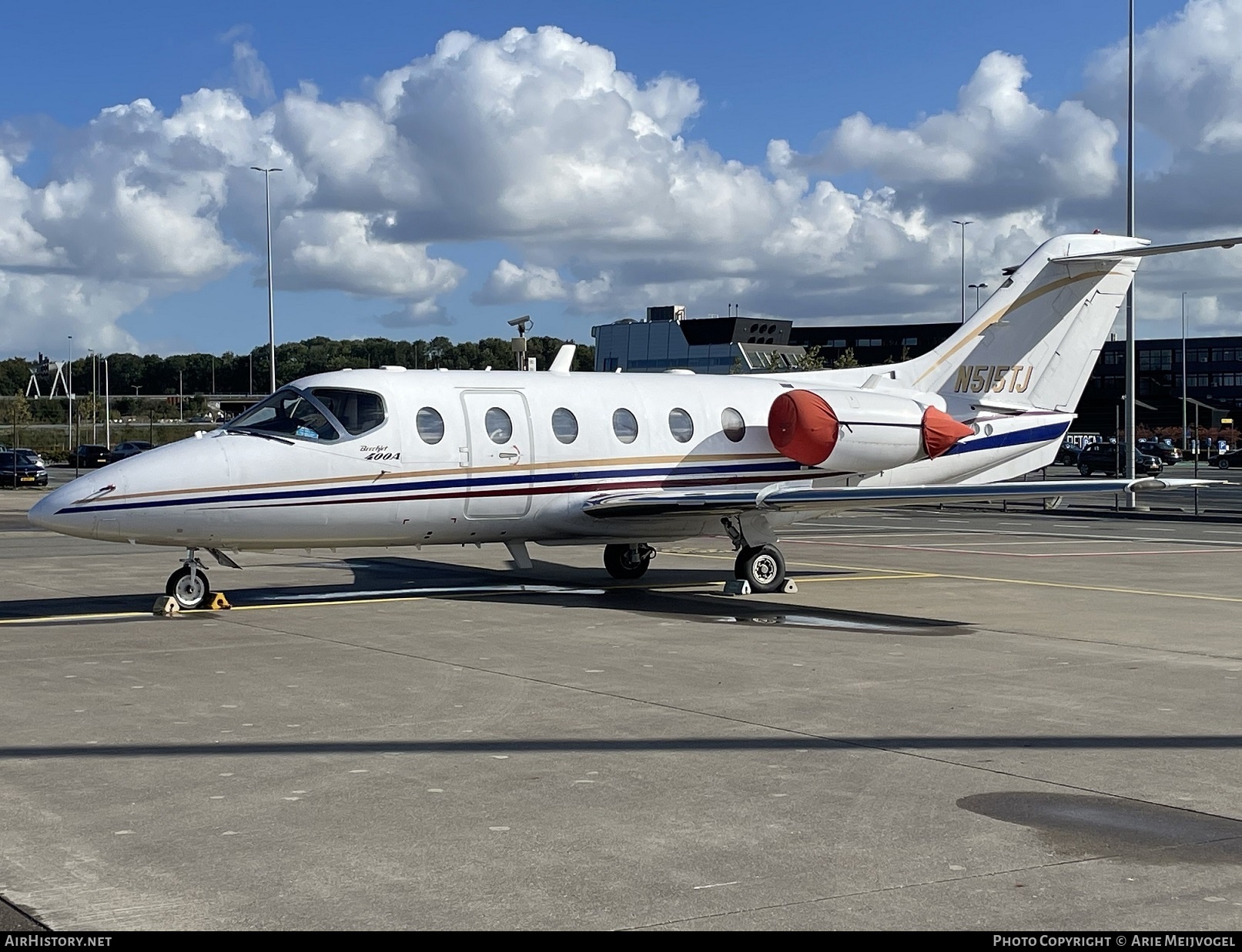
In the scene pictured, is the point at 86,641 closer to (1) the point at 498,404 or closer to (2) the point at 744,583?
(1) the point at 498,404

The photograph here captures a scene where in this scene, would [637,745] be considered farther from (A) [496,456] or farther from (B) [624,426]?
(B) [624,426]

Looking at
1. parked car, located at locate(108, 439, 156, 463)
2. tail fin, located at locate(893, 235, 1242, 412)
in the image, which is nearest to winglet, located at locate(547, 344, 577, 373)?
tail fin, located at locate(893, 235, 1242, 412)

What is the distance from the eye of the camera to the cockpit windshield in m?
16.3

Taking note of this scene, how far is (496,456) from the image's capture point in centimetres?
1744

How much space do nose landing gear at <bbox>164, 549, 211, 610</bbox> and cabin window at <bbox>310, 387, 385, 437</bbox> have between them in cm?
233

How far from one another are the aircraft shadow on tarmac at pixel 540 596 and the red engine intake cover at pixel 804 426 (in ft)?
7.28

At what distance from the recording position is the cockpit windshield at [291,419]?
16.3 meters

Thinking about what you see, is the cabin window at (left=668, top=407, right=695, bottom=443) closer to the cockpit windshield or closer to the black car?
the cockpit windshield

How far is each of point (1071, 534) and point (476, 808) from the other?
84.3 ft

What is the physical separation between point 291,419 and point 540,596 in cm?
404

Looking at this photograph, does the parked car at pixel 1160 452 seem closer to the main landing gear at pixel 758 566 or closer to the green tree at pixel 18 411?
the main landing gear at pixel 758 566

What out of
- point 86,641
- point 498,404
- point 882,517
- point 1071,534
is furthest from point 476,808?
point 882,517

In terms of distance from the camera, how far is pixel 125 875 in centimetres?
616

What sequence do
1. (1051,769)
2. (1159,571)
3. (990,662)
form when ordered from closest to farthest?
(1051,769) → (990,662) → (1159,571)
